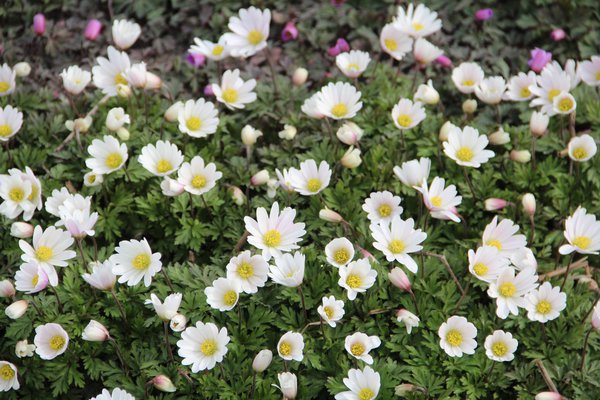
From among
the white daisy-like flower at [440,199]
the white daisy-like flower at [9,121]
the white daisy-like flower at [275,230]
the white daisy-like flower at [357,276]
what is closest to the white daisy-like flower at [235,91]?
the white daisy-like flower at [275,230]

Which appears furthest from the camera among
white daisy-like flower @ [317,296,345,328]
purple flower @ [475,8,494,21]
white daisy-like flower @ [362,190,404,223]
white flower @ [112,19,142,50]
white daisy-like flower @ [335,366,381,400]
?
purple flower @ [475,8,494,21]

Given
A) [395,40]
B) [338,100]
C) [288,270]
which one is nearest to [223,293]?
[288,270]

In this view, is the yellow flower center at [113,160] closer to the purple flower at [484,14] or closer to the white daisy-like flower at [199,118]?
the white daisy-like flower at [199,118]

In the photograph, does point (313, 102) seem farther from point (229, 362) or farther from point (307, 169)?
point (229, 362)

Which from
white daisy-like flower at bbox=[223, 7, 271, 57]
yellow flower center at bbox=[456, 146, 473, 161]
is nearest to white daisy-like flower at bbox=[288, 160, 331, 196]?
yellow flower center at bbox=[456, 146, 473, 161]

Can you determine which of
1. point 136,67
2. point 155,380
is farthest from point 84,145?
point 155,380

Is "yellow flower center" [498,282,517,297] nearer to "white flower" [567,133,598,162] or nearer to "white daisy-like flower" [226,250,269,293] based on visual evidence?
"white flower" [567,133,598,162]
